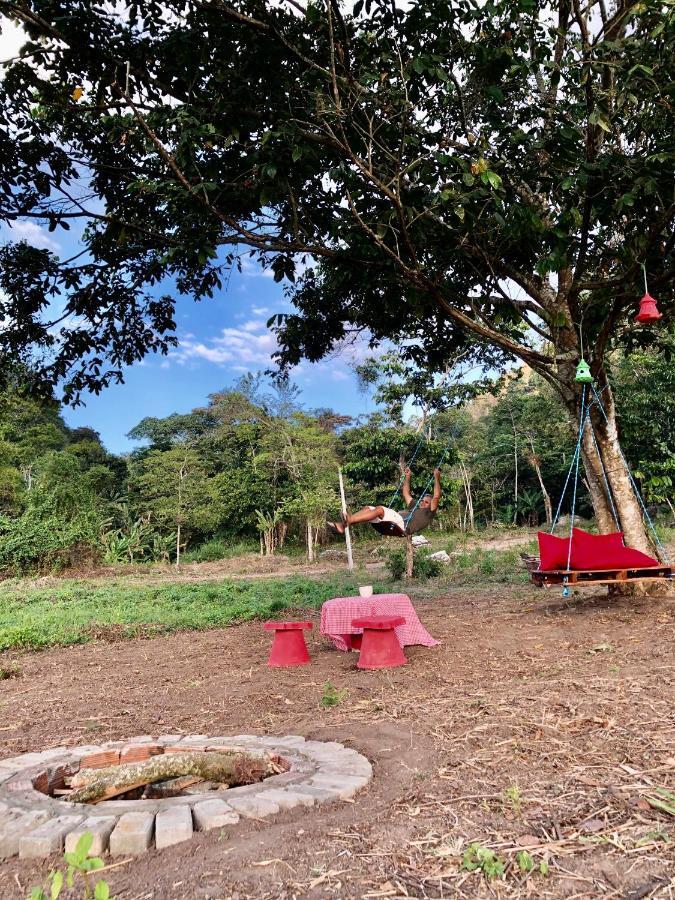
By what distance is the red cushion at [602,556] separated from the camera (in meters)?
5.41

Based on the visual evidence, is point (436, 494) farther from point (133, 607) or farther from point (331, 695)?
point (133, 607)

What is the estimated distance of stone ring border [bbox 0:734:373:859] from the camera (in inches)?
73.5

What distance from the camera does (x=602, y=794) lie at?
2.04m

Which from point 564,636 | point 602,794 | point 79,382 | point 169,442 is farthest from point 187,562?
point 602,794

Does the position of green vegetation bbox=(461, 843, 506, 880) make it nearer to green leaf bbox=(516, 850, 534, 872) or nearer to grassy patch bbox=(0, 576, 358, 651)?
green leaf bbox=(516, 850, 534, 872)

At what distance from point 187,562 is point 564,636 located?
1664 cm

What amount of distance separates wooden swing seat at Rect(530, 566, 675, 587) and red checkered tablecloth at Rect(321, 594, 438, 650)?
1.10 m

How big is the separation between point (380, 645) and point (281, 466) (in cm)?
1692

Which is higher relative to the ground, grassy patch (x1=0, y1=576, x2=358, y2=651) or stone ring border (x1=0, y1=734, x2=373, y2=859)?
grassy patch (x1=0, y1=576, x2=358, y2=651)

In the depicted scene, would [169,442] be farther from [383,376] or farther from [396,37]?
[396,37]

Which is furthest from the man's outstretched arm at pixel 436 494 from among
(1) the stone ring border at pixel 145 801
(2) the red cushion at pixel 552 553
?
(1) the stone ring border at pixel 145 801

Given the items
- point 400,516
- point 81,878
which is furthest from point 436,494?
point 81,878

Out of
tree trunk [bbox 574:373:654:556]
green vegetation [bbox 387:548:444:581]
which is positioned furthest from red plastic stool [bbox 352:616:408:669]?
green vegetation [bbox 387:548:444:581]

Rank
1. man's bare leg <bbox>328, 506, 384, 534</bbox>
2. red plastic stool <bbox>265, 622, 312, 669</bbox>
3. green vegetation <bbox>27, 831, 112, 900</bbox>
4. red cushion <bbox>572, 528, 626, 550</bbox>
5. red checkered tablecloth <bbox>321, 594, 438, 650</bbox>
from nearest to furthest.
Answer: green vegetation <bbox>27, 831, 112, 900</bbox> < red plastic stool <bbox>265, 622, 312, 669</bbox> < red checkered tablecloth <bbox>321, 594, 438, 650</bbox> < red cushion <bbox>572, 528, 626, 550</bbox> < man's bare leg <bbox>328, 506, 384, 534</bbox>
